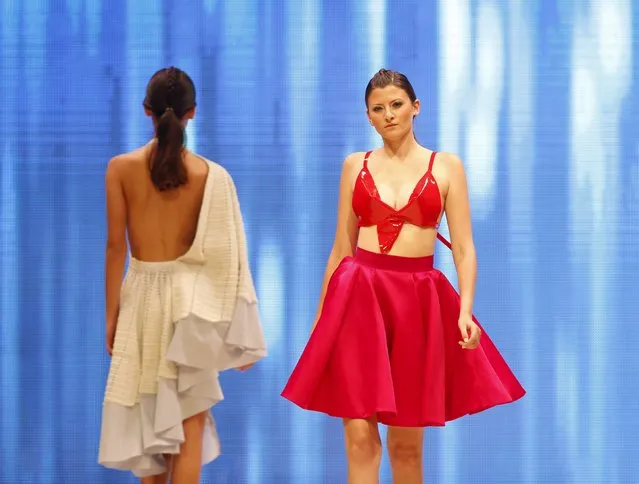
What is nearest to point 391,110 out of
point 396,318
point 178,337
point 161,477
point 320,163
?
point 396,318

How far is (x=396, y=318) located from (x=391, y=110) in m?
0.75

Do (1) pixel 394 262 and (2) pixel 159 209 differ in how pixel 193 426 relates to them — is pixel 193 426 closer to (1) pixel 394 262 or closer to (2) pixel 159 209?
(2) pixel 159 209

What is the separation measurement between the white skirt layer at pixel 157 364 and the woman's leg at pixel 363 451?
1.63 feet

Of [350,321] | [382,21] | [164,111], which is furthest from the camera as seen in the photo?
[382,21]

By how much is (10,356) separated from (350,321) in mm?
1879

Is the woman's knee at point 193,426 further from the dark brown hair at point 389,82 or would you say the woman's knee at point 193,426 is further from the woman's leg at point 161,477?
the dark brown hair at point 389,82

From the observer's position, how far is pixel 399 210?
4258 millimetres

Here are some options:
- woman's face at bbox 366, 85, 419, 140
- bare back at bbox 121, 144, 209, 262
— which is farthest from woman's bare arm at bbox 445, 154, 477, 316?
bare back at bbox 121, 144, 209, 262

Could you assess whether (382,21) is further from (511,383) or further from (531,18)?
(511,383)

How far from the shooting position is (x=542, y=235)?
5.28 m

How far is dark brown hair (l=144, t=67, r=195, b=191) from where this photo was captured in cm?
385

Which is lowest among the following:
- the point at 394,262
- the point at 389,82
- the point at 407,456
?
the point at 407,456

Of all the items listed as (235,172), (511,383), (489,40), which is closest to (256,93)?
(235,172)

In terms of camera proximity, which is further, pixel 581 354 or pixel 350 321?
pixel 581 354
